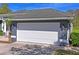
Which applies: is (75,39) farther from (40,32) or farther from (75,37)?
(40,32)

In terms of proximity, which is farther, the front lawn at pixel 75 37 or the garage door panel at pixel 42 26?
the garage door panel at pixel 42 26

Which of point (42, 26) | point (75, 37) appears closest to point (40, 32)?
point (42, 26)

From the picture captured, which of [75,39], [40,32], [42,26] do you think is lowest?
[75,39]

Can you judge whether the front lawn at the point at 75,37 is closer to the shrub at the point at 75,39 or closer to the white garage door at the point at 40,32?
the shrub at the point at 75,39

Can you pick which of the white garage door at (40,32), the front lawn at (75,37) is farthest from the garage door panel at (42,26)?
the front lawn at (75,37)

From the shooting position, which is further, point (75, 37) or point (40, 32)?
point (40, 32)

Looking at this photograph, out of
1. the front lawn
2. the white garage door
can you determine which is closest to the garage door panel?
the white garage door

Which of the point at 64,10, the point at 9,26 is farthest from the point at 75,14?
the point at 9,26

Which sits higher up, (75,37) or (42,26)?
(42,26)

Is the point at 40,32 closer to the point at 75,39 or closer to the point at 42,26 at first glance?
the point at 42,26

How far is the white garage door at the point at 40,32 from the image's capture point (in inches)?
597

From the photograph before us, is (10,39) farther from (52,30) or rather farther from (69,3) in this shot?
(69,3)

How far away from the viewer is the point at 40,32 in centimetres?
1523
